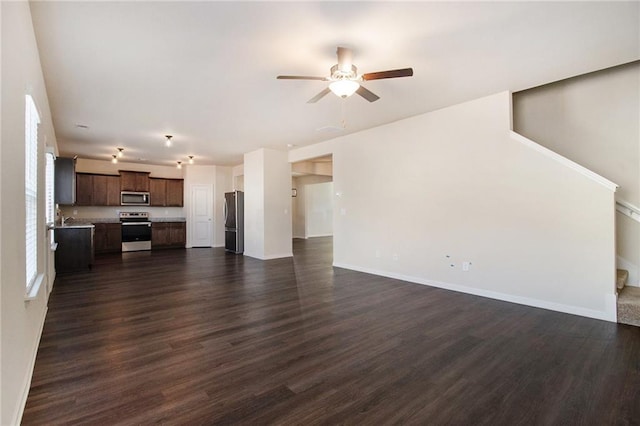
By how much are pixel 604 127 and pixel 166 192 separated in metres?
10.3

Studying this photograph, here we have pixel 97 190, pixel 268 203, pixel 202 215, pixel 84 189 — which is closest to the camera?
pixel 268 203

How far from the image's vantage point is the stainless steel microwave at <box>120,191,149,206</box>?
353 inches

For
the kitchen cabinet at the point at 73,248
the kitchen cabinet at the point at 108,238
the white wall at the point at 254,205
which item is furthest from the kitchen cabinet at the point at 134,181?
the white wall at the point at 254,205

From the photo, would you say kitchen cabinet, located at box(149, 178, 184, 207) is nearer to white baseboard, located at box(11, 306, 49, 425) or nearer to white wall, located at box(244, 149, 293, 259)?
white wall, located at box(244, 149, 293, 259)

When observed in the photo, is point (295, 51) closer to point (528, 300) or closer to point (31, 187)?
point (31, 187)

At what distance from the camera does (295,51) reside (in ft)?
9.47

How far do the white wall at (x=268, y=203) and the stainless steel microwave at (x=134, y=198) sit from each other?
3681mm

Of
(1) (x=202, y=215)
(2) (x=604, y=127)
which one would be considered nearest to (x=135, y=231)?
(1) (x=202, y=215)

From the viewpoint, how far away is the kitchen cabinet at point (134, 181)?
8.94 meters

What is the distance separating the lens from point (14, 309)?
5.82ft

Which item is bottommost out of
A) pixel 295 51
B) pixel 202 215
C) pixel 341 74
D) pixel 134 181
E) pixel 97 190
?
pixel 202 215

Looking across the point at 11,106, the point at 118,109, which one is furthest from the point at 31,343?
the point at 118,109

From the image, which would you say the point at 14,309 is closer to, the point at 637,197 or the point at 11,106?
Answer: the point at 11,106

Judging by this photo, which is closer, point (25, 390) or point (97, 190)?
point (25, 390)
